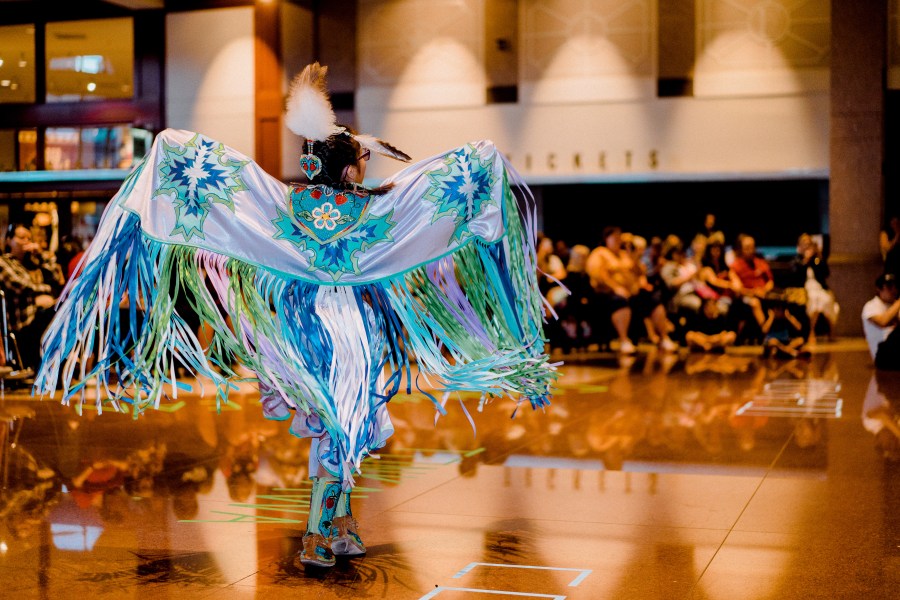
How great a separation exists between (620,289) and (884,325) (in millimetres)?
2647

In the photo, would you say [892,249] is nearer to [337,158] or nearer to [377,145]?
[377,145]

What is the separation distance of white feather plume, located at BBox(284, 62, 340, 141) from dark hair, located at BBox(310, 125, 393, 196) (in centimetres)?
3

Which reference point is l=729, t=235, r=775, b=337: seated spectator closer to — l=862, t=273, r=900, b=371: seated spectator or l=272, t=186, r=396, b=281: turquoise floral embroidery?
l=862, t=273, r=900, b=371: seated spectator

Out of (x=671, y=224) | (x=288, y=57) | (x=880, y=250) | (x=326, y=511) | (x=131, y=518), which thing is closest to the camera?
(x=326, y=511)

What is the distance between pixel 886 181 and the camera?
13.0 meters

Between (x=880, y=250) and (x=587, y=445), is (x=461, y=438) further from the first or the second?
(x=880, y=250)

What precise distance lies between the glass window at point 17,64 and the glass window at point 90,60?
0.30 meters

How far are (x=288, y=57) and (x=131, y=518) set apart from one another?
426 inches

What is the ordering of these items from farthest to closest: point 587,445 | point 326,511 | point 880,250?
1. point 880,250
2. point 587,445
3. point 326,511

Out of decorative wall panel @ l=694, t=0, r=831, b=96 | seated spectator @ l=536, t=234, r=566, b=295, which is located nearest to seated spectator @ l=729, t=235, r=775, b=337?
seated spectator @ l=536, t=234, r=566, b=295

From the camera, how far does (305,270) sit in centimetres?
373

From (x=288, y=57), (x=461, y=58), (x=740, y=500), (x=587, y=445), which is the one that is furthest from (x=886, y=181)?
(x=740, y=500)

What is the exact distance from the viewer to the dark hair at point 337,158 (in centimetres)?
374


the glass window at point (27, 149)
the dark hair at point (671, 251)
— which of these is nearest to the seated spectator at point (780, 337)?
the dark hair at point (671, 251)
